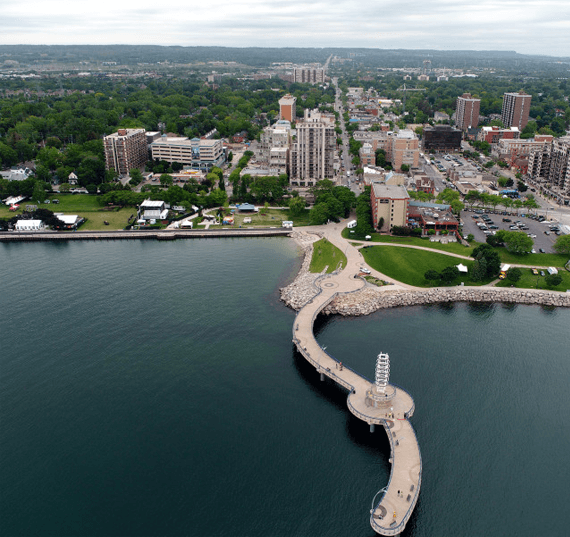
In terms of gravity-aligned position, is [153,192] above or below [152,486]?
above

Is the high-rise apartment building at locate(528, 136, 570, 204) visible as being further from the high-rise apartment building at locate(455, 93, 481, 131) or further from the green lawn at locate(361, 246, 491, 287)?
the high-rise apartment building at locate(455, 93, 481, 131)

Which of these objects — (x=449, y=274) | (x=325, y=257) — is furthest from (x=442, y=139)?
(x=449, y=274)

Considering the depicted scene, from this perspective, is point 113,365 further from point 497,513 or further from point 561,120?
point 561,120

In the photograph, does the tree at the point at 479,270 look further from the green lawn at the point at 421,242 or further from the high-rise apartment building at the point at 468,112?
the high-rise apartment building at the point at 468,112

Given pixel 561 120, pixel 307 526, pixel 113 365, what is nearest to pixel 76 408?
pixel 113 365

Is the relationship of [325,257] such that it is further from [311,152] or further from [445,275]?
[311,152]

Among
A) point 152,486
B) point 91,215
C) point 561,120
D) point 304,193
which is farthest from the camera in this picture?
point 561,120

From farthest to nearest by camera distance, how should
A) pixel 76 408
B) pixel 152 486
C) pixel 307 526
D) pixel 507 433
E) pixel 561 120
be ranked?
pixel 561 120 < pixel 76 408 < pixel 507 433 < pixel 152 486 < pixel 307 526
